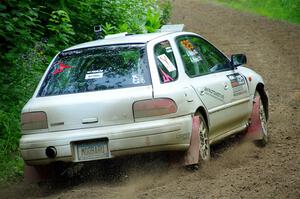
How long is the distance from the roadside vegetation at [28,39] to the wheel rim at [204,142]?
8.12 feet

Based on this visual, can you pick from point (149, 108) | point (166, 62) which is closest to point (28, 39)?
point (166, 62)

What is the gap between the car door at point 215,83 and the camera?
27.1 ft

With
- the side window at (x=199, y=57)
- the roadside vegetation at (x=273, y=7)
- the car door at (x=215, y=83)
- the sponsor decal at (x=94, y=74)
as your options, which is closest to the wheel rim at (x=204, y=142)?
the car door at (x=215, y=83)

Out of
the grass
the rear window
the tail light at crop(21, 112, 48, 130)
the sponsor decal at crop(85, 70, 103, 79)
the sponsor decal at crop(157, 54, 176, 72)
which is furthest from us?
the grass

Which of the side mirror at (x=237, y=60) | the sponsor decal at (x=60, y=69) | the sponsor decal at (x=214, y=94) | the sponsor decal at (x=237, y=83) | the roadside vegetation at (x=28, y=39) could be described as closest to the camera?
the sponsor decal at (x=60, y=69)

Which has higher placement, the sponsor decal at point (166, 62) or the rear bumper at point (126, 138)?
the sponsor decal at point (166, 62)

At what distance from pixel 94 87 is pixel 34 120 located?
73 centimetres

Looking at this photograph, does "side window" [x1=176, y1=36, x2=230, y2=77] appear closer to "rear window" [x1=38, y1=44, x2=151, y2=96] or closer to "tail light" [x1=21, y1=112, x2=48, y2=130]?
A: "rear window" [x1=38, y1=44, x2=151, y2=96]

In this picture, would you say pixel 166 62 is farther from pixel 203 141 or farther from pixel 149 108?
pixel 203 141

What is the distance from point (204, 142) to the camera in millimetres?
8031

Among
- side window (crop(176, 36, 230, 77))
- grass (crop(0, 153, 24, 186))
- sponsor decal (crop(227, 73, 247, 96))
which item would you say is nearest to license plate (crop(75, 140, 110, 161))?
side window (crop(176, 36, 230, 77))

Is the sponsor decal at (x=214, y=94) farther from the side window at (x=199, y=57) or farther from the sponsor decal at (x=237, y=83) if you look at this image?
the sponsor decal at (x=237, y=83)

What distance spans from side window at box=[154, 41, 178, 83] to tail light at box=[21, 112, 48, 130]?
132 centimetres

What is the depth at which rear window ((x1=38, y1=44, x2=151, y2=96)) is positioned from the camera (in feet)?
24.8
